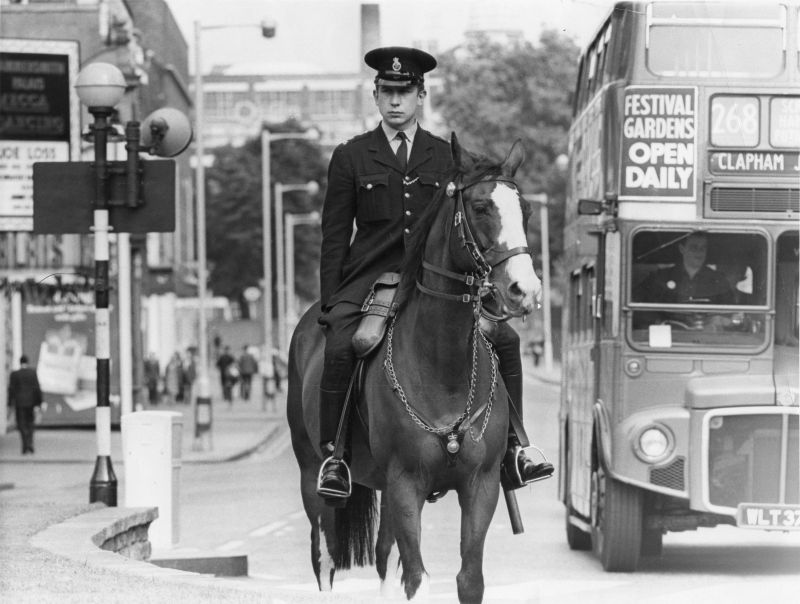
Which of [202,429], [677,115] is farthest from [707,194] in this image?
[202,429]

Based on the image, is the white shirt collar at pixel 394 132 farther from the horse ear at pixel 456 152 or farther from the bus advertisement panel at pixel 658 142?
the bus advertisement panel at pixel 658 142

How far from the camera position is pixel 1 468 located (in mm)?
28469

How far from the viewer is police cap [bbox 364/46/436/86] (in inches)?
377

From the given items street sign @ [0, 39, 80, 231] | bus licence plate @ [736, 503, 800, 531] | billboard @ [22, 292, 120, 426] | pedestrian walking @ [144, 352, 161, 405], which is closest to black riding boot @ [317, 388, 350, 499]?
bus licence plate @ [736, 503, 800, 531]

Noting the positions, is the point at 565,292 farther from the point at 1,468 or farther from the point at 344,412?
the point at 1,468

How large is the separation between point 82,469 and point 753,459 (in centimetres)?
1656

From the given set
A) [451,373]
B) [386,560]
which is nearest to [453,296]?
[451,373]

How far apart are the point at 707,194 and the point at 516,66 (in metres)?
63.3

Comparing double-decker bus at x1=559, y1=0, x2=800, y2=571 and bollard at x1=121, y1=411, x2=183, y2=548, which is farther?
bollard at x1=121, y1=411, x2=183, y2=548

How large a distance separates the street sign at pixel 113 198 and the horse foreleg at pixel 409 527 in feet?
24.8

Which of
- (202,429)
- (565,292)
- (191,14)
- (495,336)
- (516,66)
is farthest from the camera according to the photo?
(516,66)

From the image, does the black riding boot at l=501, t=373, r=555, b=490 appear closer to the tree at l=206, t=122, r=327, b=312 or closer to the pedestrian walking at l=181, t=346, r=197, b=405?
the pedestrian walking at l=181, t=346, r=197, b=405

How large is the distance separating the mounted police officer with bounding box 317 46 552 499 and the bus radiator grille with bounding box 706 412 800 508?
17.1 ft

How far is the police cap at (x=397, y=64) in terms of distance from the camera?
9578 millimetres
